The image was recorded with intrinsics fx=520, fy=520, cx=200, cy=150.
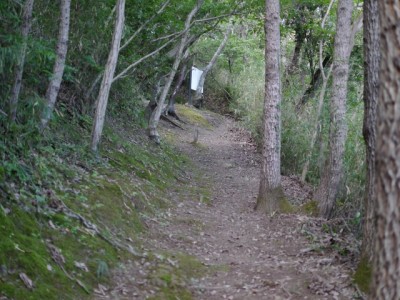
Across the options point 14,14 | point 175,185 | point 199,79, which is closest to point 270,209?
point 175,185

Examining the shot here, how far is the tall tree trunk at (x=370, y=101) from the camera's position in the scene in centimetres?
591

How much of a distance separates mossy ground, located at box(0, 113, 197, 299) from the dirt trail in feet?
1.32

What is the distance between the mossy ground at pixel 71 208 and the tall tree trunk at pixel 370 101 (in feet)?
7.45

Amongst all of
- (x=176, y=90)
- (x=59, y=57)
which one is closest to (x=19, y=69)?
(x=59, y=57)

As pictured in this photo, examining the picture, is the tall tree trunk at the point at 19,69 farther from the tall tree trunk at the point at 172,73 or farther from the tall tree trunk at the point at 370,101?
the tall tree trunk at the point at 172,73

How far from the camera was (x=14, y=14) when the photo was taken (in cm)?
681

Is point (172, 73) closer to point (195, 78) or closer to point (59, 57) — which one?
point (59, 57)

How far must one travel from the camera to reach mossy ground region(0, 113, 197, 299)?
4879 mm

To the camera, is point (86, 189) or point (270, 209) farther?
point (270, 209)

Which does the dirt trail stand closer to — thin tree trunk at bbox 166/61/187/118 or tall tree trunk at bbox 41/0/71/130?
tall tree trunk at bbox 41/0/71/130

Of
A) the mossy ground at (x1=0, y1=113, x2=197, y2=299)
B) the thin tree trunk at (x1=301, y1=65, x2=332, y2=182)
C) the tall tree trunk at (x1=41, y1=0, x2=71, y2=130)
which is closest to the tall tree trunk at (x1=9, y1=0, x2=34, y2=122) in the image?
the mossy ground at (x1=0, y1=113, x2=197, y2=299)

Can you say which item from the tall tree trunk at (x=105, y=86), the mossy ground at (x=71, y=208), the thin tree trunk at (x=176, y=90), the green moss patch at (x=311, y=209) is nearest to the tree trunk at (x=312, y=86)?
the thin tree trunk at (x=176, y=90)

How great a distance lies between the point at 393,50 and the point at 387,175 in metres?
0.68

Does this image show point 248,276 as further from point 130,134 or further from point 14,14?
point 130,134
